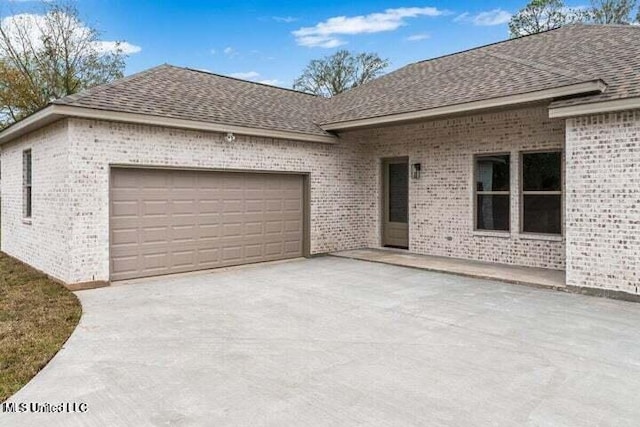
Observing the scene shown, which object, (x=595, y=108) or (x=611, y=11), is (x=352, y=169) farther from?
(x=611, y=11)

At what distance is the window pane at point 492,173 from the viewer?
9.74 meters

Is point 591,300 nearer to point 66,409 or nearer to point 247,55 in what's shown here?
point 66,409

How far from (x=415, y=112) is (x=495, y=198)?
8.73ft

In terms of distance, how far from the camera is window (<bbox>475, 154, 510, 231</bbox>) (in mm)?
9734

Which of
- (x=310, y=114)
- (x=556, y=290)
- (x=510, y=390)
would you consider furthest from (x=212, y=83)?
(x=510, y=390)

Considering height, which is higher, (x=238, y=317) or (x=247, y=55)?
(x=247, y=55)

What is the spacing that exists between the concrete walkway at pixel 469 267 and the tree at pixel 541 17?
20.2 m

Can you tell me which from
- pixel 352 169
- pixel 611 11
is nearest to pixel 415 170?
pixel 352 169

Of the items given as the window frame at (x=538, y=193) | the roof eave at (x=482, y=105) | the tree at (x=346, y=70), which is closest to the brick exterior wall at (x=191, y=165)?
the roof eave at (x=482, y=105)

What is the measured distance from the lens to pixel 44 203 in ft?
28.5

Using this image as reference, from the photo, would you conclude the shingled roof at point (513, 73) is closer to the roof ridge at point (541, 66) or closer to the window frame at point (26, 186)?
the roof ridge at point (541, 66)

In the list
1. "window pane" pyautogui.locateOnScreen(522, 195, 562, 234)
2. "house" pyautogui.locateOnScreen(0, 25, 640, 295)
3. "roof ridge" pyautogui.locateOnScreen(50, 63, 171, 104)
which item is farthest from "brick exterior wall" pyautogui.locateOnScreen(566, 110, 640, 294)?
"roof ridge" pyautogui.locateOnScreen(50, 63, 171, 104)

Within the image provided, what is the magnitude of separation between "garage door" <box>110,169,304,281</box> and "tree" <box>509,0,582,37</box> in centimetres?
2136

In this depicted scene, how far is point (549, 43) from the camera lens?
1079 centimetres
